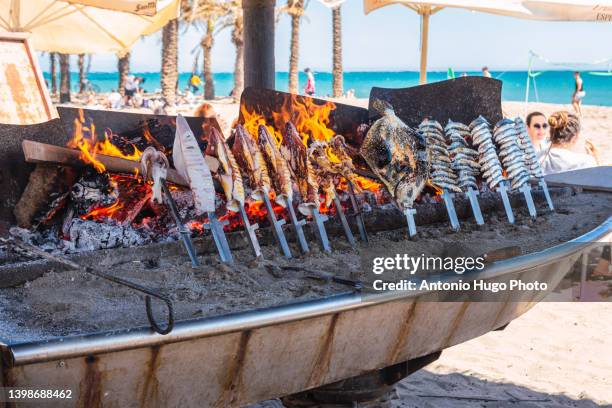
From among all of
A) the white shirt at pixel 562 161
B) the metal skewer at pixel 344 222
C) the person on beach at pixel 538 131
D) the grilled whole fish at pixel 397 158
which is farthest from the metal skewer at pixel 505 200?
the person on beach at pixel 538 131

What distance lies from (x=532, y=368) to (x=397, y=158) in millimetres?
2650

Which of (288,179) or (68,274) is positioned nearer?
(68,274)

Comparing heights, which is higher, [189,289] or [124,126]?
[124,126]

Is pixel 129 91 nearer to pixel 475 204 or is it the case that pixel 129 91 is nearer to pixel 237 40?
pixel 237 40

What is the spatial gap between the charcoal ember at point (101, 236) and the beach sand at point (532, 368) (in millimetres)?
1664

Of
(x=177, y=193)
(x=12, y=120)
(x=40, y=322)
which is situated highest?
(x=12, y=120)

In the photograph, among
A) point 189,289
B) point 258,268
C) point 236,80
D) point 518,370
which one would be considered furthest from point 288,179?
point 236,80

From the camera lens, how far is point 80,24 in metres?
10.1

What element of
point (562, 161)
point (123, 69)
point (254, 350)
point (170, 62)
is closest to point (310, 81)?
point (170, 62)

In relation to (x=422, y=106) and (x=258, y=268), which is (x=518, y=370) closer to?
(x=422, y=106)

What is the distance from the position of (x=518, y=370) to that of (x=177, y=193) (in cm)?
329

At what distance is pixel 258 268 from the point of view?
136 inches

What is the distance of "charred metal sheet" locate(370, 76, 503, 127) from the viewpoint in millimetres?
4941

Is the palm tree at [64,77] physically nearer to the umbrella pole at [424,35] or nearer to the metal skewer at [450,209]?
the umbrella pole at [424,35]
